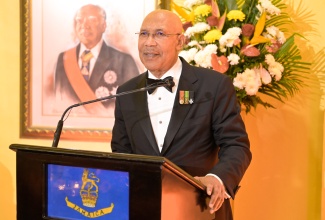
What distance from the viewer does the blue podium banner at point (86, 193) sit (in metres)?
1.52

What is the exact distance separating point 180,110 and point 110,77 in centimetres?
169

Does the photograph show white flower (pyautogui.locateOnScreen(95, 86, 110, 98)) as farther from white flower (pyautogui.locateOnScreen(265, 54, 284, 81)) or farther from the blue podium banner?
the blue podium banner

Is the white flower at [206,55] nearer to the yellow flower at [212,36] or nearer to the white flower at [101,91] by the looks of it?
the yellow flower at [212,36]

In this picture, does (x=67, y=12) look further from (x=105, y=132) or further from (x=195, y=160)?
(x=195, y=160)

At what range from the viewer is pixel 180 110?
6.99 feet

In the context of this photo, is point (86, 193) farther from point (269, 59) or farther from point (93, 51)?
point (93, 51)

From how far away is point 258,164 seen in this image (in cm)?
348

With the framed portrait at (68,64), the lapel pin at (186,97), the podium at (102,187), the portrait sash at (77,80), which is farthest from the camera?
the portrait sash at (77,80)

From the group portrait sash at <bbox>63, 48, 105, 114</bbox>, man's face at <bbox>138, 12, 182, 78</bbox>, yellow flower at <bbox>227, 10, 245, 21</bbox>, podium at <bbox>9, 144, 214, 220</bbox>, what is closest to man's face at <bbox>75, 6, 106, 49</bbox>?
portrait sash at <bbox>63, 48, 105, 114</bbox>

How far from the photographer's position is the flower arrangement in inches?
114

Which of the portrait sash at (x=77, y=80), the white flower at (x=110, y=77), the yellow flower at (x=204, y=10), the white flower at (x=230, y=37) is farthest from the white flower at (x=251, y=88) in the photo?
the portrait sash at (x=77, y=80)

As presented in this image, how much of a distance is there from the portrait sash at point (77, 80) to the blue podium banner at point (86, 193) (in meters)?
2.15

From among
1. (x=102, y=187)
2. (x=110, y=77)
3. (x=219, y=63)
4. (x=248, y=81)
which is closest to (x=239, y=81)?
(x=248, y=81)

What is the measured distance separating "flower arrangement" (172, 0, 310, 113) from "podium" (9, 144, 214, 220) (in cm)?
130
